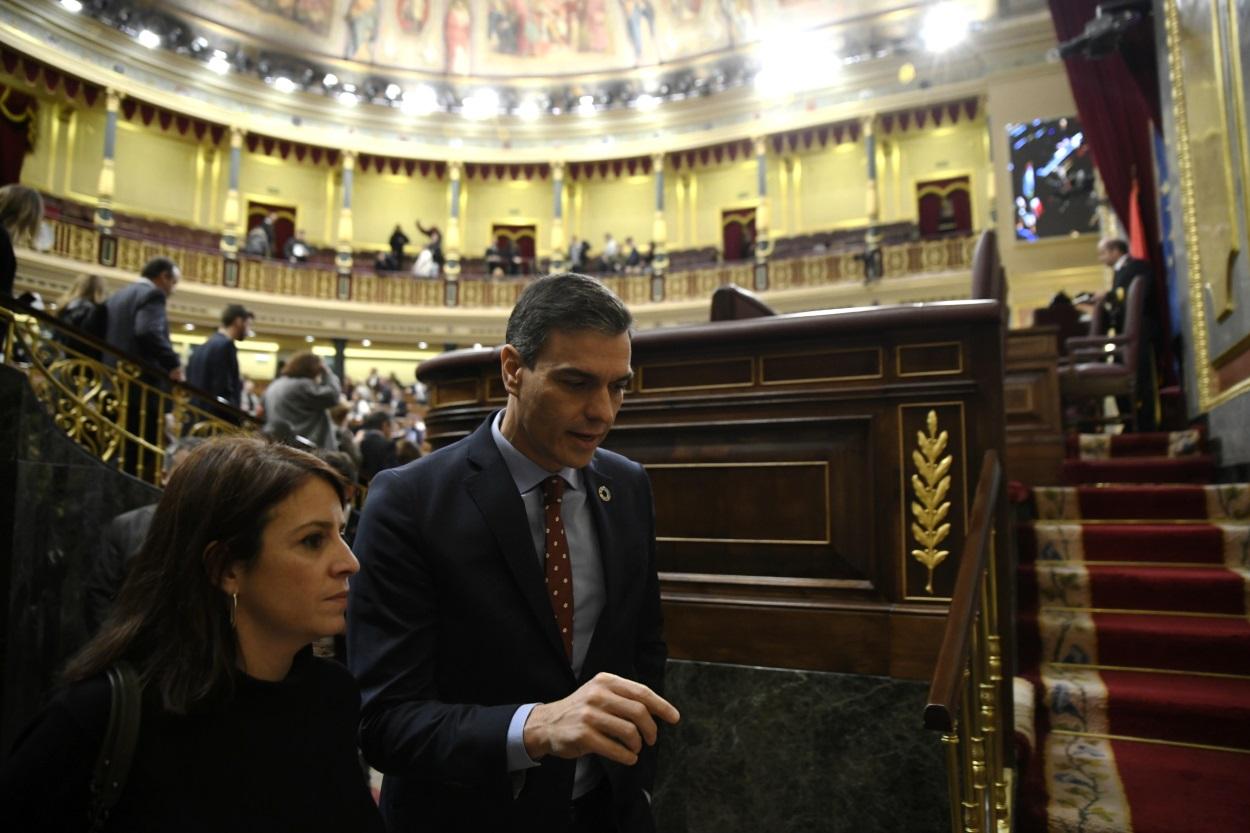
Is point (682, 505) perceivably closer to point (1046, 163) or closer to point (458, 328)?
point (1046, 163)

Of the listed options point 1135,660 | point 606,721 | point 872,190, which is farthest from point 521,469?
Answer: point 872,190

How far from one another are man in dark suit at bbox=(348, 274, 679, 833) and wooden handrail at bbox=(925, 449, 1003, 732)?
18.2 inches

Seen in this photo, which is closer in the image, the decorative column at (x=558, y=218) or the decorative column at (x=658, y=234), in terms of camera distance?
the decorative column at (x=658, y=234)

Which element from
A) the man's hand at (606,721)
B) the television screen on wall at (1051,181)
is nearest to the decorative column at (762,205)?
the television screen on wall at (1051,181)

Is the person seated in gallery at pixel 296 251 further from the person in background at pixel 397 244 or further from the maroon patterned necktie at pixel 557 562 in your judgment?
the maroon patterned necktie at pixel 557 562

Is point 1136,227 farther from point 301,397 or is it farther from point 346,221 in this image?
point 346,221

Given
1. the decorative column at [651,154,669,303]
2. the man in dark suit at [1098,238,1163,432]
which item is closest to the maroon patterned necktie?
the man in dark suit at [1098,238,1163,432]

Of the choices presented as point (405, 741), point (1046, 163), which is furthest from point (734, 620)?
point (1046, 163)

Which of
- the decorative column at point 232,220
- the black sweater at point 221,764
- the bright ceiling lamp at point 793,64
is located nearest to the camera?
the black sweater at point 221,764

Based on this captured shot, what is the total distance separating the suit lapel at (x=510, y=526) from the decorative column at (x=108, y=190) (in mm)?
16063

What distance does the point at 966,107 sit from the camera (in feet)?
49.8

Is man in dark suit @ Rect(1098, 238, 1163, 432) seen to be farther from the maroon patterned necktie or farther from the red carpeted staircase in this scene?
the maroon patterned necktie

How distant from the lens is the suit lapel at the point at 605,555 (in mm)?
1292

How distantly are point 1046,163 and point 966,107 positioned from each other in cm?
376
